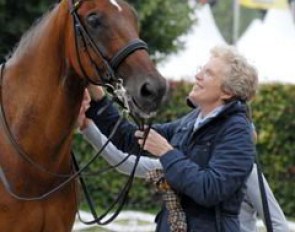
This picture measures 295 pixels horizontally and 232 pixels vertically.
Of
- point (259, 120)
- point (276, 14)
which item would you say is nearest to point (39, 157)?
point (259, 120)

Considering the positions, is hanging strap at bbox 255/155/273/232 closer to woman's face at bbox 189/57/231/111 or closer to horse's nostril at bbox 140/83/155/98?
woman's face at bbox 189/57/231/111

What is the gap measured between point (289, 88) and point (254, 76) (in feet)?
22.0

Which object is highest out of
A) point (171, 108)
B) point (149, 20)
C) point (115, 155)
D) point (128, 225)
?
point (115, 155)

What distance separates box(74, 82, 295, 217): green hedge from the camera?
11.2 meters

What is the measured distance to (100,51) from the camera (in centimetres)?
436

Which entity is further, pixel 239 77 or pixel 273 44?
pixel 273 44

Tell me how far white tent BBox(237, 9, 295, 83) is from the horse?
16.0m

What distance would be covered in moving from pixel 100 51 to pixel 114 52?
0.08 meters

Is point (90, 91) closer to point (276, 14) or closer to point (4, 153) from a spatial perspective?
point (4, 153)

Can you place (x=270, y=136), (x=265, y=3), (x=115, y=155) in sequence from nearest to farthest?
(x=115, y=155)
(x=270, y=136)
(x=265, y=3)

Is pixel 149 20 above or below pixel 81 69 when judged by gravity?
below

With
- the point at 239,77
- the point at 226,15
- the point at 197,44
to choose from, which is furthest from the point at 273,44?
the point at 226,15

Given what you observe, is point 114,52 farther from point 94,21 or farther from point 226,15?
point 226,15

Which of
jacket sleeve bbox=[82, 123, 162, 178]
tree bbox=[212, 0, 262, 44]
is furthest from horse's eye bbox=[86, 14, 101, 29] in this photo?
tree bbox=[212, 0, 262, 44]
